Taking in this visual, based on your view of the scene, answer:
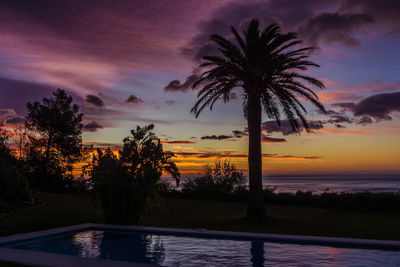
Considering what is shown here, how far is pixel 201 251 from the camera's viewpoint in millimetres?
10242

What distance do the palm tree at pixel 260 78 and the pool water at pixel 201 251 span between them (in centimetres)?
553

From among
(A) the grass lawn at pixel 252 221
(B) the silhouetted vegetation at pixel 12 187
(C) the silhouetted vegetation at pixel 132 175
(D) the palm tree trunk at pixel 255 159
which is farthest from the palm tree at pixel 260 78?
(B) the silhouetted vegetation at pixel 12 187

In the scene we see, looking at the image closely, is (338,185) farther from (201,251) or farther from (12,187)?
→ (201,251)

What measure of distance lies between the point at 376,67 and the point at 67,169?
31.6 metres

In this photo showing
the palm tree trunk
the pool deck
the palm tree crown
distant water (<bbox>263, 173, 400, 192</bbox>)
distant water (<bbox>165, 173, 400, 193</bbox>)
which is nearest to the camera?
the pool deck

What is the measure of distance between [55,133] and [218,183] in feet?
70.1

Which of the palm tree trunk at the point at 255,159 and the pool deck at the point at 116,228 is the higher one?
the palm tree trunk at the point at 255,159

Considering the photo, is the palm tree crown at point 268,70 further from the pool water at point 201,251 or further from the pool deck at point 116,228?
the pool water at point 201,251

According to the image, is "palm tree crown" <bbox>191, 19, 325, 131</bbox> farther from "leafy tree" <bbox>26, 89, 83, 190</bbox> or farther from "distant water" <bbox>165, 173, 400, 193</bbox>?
"leafy tree" <bbox>26, 89, 83, 190</bbox>

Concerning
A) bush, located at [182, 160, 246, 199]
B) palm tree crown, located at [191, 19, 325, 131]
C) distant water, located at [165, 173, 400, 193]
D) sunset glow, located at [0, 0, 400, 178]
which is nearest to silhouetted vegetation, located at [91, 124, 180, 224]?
sunset glow, located at [0, 0, 400, 178]

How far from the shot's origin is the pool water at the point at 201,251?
360 inches

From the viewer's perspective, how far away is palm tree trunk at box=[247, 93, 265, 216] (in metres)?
16.2

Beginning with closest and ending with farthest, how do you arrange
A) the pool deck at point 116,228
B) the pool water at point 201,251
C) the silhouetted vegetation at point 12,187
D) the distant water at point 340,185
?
the pool deck at point 116,228, the pool water at point 201,251, the silhouetted vegetation at point 12,187, the distant water at point 340,185

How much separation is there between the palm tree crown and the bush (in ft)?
31.5
